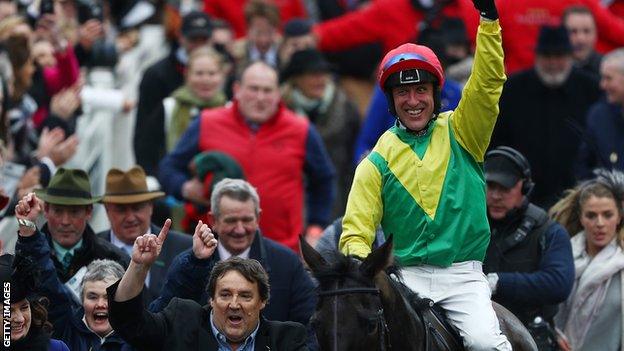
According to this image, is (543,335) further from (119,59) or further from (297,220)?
(119,59)

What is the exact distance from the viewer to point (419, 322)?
9.41 meters

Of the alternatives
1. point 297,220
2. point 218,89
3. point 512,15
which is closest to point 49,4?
point 218,89

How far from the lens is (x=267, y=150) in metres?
14.6

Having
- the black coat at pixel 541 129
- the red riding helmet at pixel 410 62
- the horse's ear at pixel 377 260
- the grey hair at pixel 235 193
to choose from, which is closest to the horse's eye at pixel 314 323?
the horse's ear at pixel 377 260

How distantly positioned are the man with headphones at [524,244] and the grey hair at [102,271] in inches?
104

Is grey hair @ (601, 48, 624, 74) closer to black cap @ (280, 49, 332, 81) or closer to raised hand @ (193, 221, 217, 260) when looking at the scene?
black cap @ (280, 49, 332, 81)

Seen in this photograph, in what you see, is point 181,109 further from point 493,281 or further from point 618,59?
point 493,281

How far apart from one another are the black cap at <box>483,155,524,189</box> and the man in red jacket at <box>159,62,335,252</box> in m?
2.70

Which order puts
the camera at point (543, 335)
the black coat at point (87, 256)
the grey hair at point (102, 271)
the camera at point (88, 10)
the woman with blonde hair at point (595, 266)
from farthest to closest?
the camera at point (88, 10)
the woman with blonde hair at point (595, 266)
the camera at point (543, 335)
the black coat at point (87, 256)
the grey hair at point (102, 271)

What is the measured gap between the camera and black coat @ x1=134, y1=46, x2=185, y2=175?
16.0 meters

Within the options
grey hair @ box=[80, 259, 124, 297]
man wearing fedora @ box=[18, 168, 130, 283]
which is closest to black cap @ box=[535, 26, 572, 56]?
man wearing fedora @ box=[18, 168, 130, 283]

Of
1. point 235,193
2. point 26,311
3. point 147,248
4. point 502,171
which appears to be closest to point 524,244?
point 502,171

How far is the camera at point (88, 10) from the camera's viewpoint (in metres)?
17.8

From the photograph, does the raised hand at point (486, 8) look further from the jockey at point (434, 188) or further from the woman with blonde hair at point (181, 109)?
the woman with blonde hair at point (181, 109)
